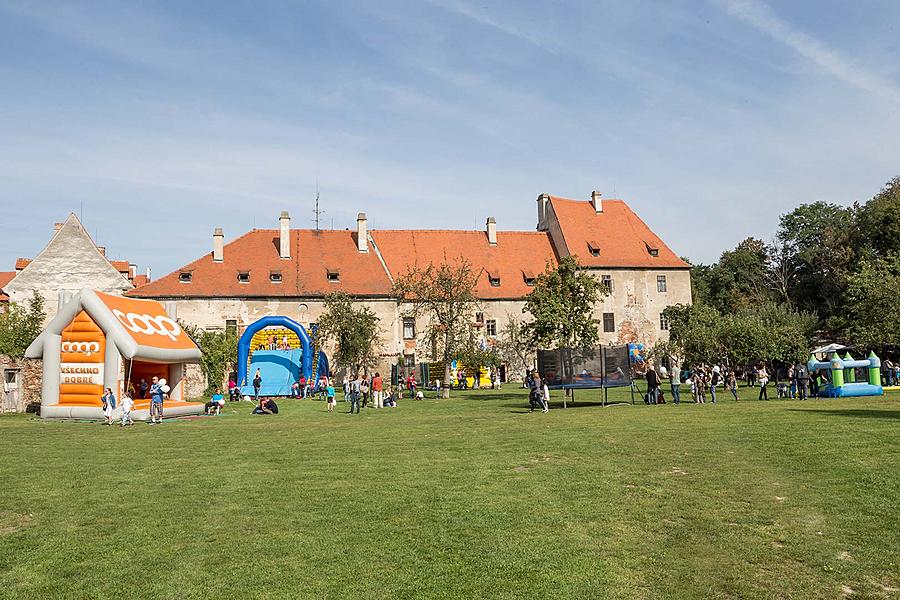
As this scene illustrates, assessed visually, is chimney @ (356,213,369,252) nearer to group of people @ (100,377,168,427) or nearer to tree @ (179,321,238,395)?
tree @ (179,321,238,395)

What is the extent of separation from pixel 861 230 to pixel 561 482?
6050 centimetres

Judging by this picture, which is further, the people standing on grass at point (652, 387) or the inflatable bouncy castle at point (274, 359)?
the inflatable bouncy castle at point (274, 359)

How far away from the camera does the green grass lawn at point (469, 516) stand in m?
8.48

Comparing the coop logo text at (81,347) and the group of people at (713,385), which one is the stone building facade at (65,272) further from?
the group of people at (713,385)

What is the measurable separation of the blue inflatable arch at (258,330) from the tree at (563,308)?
1565cm

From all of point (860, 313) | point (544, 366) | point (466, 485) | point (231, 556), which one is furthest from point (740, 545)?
point (860, 313)

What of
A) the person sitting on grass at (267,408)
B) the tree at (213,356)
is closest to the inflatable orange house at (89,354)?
the person sitting on grass at (267,408)

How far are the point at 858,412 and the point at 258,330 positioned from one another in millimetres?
34260

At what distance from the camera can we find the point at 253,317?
A: 185 feet

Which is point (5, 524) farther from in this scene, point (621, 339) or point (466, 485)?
point (621, 339)

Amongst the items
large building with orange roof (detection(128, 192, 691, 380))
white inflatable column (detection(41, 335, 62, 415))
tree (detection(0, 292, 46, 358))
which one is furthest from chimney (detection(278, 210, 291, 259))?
white inflatable column (detection(41, 335, 62, 415))

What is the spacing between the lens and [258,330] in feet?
156

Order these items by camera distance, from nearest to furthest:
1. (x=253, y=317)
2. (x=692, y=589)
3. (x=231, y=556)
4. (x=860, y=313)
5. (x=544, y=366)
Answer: (x=692, y=589)
(x=231, y=556)
(x=544, y=366)
(x=860, y=313)
(x=253, y=317)

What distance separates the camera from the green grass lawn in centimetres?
848
